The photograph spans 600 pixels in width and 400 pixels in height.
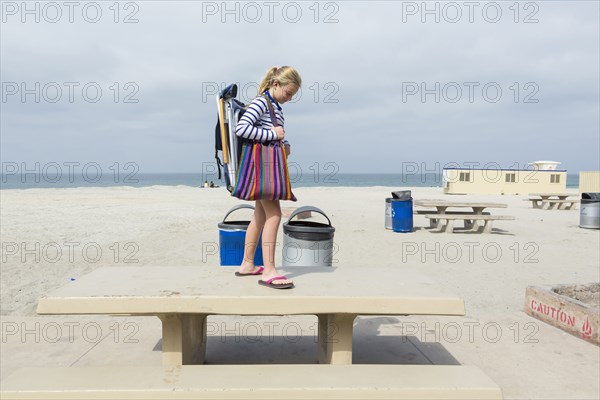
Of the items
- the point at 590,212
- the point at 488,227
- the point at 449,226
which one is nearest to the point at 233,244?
the point at 449,226

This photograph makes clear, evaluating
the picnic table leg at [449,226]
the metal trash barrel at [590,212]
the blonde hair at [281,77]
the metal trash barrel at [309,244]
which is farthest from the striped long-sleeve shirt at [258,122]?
the metal trash barrel at [590,212]

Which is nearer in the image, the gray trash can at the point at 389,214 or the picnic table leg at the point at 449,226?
the gray trash can at the point at 389,214

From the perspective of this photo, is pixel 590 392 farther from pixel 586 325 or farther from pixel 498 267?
pixel 498 267

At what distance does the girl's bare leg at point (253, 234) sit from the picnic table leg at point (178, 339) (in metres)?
0.52

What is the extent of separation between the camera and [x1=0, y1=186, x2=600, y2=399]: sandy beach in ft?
12.9

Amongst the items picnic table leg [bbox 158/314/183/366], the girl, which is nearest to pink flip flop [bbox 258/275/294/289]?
the girl

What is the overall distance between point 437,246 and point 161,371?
8.52 metres

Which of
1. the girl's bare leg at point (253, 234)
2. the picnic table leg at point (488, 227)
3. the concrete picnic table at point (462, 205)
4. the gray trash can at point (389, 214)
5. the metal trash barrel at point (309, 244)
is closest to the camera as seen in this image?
the girl's bare leg at point (253, 234)

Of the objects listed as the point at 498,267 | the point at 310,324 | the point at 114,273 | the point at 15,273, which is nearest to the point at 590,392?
the point at 310,324

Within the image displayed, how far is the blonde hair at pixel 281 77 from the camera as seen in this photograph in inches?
128

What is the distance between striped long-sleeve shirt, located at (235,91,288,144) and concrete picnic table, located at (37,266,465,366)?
0.97 metres

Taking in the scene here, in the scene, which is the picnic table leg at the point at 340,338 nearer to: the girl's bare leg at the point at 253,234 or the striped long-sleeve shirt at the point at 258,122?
the girl's bare leg at the point at 253,234

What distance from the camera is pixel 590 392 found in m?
3.38

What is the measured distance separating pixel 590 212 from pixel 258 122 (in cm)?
1307
